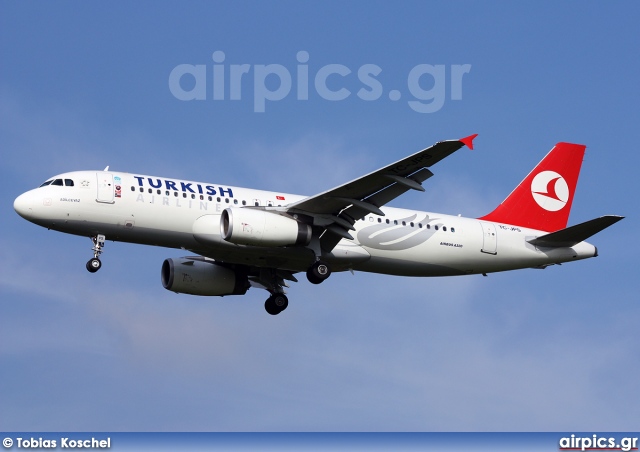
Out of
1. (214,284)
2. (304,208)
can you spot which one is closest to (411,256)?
(304,208)

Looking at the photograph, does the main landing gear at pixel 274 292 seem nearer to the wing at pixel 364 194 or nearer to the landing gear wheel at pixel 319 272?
the landing gear wheel at pixel 319 272

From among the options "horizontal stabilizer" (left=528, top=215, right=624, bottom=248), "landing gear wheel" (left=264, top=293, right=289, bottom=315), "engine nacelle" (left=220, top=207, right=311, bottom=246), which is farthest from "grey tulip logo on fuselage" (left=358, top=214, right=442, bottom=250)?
"landing gear wheel" (left=264, top=293, right=289, bottom=315)

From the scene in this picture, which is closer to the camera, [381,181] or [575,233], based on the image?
[381,181]

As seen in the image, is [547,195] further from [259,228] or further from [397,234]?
[259,228]

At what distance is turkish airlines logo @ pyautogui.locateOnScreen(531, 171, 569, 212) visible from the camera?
50.7 meters

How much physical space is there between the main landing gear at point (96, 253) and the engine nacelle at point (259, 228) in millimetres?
4420

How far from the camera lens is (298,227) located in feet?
143

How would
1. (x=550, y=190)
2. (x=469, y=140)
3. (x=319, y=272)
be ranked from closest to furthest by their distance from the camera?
(x=469, y=140)
(x=319, y=272)
(x=550, y=190)

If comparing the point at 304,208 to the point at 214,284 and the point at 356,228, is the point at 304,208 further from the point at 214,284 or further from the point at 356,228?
the point at 214,284

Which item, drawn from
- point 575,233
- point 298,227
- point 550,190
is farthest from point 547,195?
point 298,227

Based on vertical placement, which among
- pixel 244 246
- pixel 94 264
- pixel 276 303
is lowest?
pixel 94 264

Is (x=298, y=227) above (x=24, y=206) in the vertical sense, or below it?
below

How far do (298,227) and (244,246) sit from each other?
7.09 ft

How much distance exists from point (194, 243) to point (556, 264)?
15.3 metres
